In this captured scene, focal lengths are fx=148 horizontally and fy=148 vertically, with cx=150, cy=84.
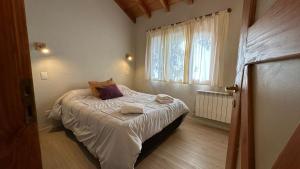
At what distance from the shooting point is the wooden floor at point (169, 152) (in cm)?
190

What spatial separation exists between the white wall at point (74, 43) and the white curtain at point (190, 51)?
2.99 ft

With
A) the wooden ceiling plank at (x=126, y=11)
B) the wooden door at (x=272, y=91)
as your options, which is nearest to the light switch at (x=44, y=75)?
the wooden ceiling plank at (x=126, y=11)

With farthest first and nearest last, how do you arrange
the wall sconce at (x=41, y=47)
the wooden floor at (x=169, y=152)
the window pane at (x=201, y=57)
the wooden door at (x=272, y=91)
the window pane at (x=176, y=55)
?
the window pane at (x=176, y=55), the window pane at (x=201, y=57), the wall sconce at (x=41, y=47), the wooden floor at (x=169, y=152), the wooden door at (x=272, y=91)

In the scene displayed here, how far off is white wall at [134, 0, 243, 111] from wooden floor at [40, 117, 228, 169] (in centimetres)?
97

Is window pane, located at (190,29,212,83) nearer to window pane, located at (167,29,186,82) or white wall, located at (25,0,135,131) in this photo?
window pane, located at (167,29,186,82)

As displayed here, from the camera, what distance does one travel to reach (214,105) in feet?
9.66

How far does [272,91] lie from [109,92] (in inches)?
110

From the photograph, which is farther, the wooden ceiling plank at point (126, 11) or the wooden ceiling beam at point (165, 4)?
the wooden ceiling plank at point (126, 11)

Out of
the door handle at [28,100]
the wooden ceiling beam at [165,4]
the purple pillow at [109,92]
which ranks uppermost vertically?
the wooden ceiling beam at [165,4]

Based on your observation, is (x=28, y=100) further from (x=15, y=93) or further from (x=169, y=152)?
(x=169, y=152)

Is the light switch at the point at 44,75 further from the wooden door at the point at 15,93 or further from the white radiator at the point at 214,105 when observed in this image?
the white radiator at the point at 214,105

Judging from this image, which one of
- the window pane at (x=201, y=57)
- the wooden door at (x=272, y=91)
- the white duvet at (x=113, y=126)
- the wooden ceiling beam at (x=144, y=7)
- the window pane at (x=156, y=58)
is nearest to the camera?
the wooden door at (x=272, y=91)

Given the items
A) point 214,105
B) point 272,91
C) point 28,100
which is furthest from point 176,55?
point 28,100

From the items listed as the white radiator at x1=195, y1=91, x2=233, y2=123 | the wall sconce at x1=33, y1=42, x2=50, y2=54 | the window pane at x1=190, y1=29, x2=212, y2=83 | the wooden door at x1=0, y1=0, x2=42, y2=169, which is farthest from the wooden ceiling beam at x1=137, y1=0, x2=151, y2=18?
the wooden door at x1=0, y1=0, x2=42, y2=169
